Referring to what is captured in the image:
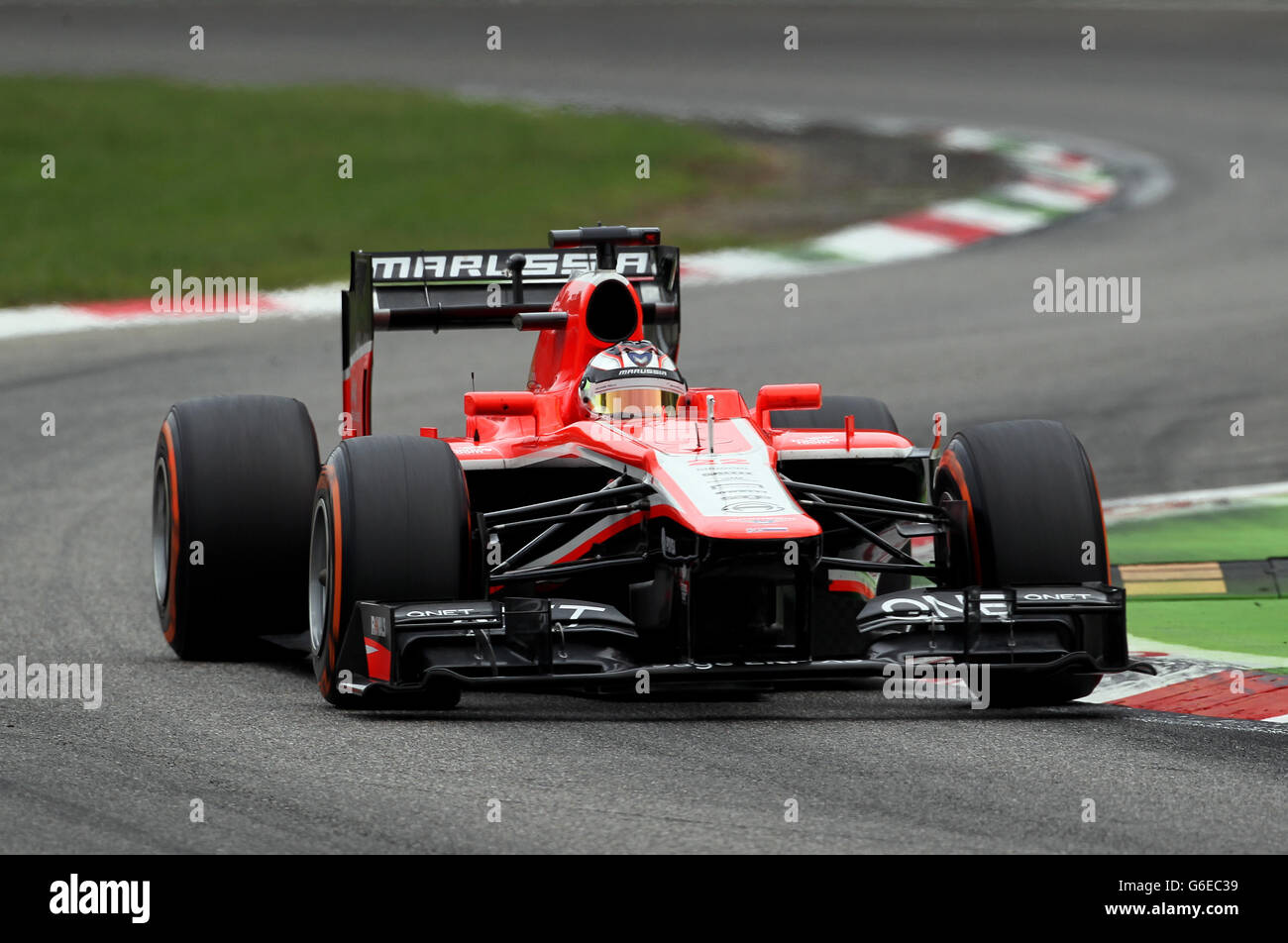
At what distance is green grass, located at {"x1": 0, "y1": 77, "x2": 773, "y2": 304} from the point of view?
21.4 meters

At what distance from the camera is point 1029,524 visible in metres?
8.71

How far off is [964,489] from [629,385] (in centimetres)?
145

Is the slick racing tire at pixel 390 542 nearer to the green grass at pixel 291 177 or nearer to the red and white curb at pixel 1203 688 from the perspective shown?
the red and white curb at pixel 1203 688

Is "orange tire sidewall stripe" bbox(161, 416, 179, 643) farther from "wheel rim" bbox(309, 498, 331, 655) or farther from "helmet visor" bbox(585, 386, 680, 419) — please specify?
"helmet visor" bbox(585, 386, 680, 419)

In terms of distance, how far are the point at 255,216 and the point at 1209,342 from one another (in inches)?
399

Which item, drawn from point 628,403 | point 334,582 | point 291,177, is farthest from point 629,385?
point 291,177

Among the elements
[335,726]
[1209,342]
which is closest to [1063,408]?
[1209,342]

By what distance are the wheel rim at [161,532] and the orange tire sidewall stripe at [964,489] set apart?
344cm

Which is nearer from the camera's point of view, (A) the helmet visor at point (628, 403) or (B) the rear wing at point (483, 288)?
(A) the helmet visor at point (628, 403)

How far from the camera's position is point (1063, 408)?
51.2 feet

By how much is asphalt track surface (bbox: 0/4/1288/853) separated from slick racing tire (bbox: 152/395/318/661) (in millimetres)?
226

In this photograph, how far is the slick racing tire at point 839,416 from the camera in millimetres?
10719

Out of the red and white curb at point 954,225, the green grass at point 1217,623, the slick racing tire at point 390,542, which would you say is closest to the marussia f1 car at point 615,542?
the slick racing tire at point 390,542

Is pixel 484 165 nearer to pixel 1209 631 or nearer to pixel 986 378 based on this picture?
pixel 986 378
